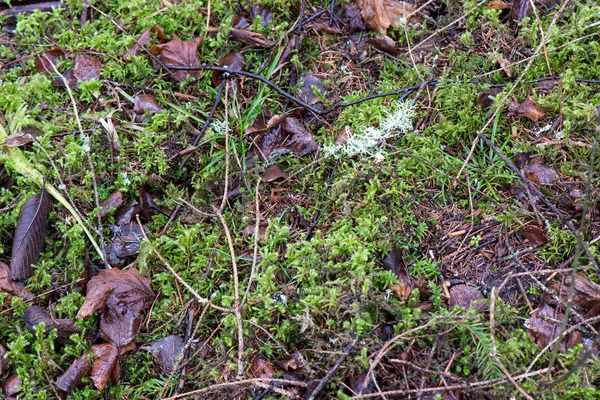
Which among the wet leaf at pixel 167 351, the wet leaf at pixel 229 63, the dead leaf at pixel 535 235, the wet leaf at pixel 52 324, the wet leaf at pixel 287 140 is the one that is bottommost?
the wet leaf at pixel 167 351

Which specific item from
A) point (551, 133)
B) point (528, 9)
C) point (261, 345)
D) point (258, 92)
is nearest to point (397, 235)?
point (261, 345)

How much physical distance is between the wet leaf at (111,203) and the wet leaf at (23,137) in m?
0.67

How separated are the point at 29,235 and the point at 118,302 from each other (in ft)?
2.40

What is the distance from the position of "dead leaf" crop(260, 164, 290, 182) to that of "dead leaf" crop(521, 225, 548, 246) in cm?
142

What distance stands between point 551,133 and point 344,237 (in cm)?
146

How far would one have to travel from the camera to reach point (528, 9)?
3.62 m

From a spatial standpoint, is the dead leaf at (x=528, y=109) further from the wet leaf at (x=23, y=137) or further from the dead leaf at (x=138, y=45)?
the wet leaf at (x=23, y=137)

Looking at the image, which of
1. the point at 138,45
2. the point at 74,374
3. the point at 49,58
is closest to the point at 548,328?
the point at 74,374

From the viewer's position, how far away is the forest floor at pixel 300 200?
2529 mm

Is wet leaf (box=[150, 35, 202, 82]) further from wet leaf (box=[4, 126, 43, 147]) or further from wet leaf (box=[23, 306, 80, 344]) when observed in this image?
wet leaf (box=[23, 306, 80, 344])

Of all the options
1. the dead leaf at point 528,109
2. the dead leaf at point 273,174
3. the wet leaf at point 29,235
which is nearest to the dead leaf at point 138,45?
the wet leaf at point 29,235

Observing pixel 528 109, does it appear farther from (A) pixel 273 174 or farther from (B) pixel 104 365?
(B) pixel 104 365

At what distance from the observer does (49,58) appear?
3.85 m

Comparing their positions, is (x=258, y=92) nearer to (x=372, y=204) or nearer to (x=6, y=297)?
(x=372, y=204)
